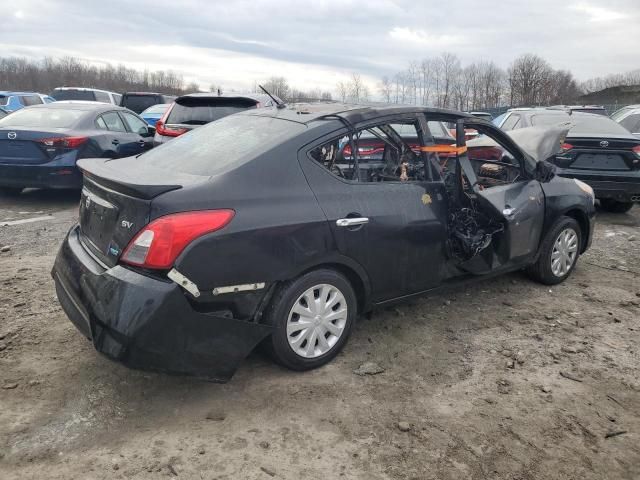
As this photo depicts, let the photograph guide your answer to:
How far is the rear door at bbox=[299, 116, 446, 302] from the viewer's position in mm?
3252

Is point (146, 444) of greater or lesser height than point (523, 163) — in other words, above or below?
below

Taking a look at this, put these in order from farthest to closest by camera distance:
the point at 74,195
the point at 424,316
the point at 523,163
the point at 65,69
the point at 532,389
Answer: the point at 65,69, the point at 74,195, the point at 523,163, the point at 424,316, the point at 532,389

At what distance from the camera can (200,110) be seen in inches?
299

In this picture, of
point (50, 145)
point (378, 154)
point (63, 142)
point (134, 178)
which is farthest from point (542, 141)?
point (50, 145)

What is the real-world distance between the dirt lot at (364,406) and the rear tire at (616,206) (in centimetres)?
474

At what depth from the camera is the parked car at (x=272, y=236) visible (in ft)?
8.75

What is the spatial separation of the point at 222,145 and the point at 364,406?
6.05 ft

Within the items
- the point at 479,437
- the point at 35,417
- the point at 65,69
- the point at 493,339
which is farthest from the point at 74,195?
the point at 65,69

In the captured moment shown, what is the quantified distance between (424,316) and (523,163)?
1612 millimetres

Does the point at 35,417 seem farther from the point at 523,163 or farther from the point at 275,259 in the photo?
the point at 523,163

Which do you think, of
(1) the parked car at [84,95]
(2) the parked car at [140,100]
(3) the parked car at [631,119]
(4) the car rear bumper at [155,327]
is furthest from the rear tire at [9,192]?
(1) the parked car at [84,95]

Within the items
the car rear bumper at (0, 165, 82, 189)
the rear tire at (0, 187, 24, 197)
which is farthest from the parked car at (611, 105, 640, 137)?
the rear tire at (0, 187, 24, 197)

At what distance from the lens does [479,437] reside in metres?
2.74

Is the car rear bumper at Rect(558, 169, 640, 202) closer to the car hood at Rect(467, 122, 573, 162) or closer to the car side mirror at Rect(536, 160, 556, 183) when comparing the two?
the car hood at Rect(467, 122, 573, 162)
